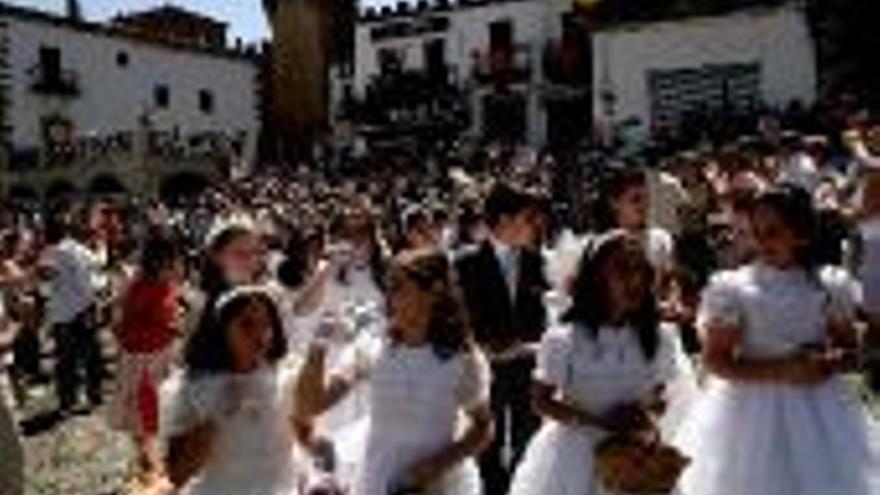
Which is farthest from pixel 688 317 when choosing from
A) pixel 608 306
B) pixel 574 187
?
pixel 574 187

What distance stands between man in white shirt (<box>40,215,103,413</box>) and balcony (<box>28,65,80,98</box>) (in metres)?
49.2

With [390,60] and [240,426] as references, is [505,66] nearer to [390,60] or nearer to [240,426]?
[390,60]

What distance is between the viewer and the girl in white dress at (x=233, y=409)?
6.93 metres

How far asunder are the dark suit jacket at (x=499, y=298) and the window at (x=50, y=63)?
60.5 meters

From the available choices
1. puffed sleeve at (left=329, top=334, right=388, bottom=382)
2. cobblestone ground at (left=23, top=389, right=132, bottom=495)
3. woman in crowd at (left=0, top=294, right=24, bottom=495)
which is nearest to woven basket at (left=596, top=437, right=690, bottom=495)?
puffed sleeve at (left=329, top=334, right=388, bottom=382)

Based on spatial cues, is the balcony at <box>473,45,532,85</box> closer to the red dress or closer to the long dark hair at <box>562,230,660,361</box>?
the red dress

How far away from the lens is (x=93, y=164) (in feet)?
219

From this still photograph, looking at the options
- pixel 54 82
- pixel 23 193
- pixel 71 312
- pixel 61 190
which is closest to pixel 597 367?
pixel 71 312

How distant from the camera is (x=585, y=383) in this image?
25.1ft

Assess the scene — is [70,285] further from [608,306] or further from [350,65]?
[350,65]

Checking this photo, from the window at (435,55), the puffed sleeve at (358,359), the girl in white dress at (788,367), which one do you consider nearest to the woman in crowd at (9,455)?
the puffed sleeve at (358,359)

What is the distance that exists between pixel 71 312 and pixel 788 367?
13173 mm

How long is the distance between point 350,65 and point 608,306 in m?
67.6

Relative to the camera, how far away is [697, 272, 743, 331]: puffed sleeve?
782 centimetres
